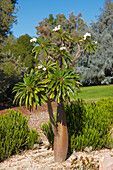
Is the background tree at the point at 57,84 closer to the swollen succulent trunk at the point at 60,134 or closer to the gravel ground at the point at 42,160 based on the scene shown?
the swollen succulent trunk at the point at 60,134

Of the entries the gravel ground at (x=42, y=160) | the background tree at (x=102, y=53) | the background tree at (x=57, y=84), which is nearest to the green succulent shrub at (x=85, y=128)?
the gravel ground at (x=42, y=160)

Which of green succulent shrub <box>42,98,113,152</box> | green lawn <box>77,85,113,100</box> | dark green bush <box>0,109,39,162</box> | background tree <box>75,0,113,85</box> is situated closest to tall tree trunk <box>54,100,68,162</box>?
green succulent shrub <box>42,98,113,152</box>

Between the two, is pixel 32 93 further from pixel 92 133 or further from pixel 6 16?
pixel 6 16

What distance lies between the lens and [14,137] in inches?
176

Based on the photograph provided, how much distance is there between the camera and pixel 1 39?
541 inches

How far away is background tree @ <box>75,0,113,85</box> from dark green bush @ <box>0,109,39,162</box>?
1768 cm

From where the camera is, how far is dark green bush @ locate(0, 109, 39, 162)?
434 centimetres

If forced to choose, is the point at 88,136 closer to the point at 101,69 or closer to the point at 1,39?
the point at 1,39

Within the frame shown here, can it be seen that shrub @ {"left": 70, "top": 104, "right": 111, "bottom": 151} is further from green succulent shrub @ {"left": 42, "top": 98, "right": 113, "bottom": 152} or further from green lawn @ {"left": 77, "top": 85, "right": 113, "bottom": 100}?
green lawn @ {"left": 77, "top": 85, "right": 113, "bottom": 100}

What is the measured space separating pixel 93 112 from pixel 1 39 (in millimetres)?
10818

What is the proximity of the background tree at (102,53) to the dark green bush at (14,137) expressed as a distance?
17.7m

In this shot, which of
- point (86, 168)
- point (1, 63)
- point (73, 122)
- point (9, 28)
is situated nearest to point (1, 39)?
point (9, 28)

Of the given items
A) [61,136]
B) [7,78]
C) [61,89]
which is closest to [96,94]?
[7,78]

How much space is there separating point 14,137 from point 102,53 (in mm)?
18640
